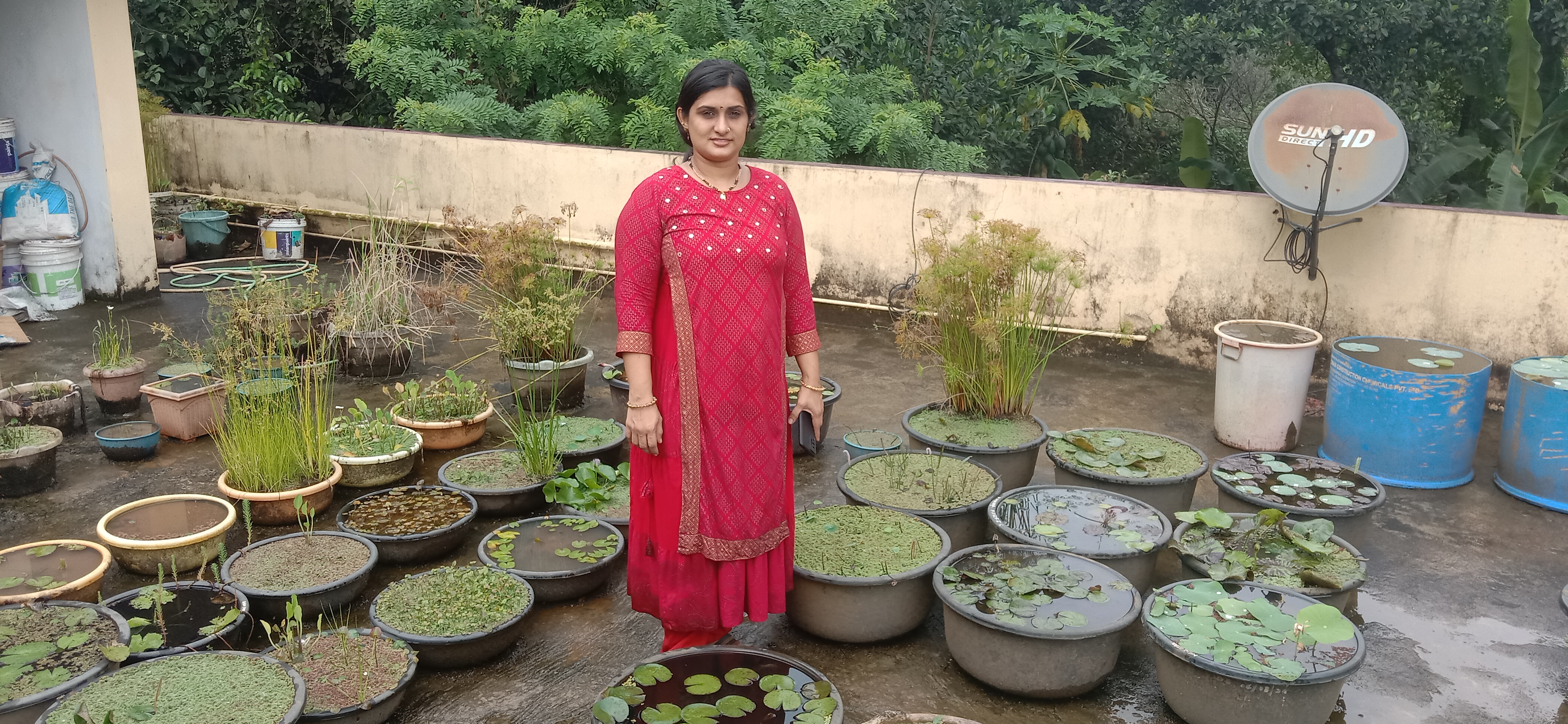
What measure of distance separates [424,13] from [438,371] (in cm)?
594

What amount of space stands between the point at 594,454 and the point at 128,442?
7.04 feet

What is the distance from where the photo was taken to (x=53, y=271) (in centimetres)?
729

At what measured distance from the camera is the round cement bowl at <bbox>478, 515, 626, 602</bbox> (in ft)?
11.8

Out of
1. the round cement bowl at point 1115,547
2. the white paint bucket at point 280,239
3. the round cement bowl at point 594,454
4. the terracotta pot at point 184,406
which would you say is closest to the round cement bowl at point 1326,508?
the round cement bowl at point 1115,547

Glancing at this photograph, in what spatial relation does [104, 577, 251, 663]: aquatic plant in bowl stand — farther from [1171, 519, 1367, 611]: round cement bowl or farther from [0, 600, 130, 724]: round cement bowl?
[1171, 519, 1367, 611]: round cement bowl

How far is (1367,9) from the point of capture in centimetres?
1033

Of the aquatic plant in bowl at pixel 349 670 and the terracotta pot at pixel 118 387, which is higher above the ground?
the terracotta pot at pixel 118 387

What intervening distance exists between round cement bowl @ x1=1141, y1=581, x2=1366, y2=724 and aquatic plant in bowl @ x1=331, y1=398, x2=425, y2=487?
309 cm

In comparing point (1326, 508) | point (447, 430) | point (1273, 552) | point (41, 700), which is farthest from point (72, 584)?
point (1326, 508)

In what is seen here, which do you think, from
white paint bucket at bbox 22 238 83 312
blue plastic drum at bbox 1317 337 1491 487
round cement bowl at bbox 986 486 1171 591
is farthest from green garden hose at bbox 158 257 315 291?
blue plastic drum at bbox 1317 337 1491 487

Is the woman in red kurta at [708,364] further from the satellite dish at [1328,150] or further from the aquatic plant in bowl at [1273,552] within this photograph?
the satellite dish at [1328,150]

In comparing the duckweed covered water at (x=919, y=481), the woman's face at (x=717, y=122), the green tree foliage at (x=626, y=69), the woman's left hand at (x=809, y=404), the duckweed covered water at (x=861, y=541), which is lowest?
the duckweed covered water at (x=861, y=541)

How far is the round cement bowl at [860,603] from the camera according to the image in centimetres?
333

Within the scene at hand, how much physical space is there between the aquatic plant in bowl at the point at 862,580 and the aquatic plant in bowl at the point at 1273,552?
843 millimetres
